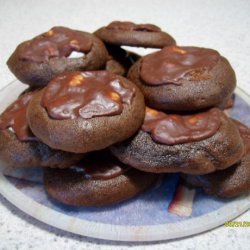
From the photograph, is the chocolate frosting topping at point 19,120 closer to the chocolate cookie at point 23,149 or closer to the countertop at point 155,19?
the chocolate cookie at point 23,149

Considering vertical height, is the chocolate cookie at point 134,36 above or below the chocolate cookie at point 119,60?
above

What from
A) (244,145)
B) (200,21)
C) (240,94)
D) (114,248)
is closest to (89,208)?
(114,248)

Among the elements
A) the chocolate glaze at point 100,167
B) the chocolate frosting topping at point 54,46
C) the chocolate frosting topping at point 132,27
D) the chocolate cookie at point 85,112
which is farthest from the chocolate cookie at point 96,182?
the chocolate frosting topping at point 132,27

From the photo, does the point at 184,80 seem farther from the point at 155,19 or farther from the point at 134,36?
the point at 155,19

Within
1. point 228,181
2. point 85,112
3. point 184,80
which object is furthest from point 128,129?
point 228,181

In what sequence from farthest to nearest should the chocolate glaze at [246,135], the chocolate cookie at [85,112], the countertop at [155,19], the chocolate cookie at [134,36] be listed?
1. the countertop at [155,19]
2. the chocolate cookie at [134,36]
3. the chocolate glaze at [246,135]
4. the chocolate cookie at [85,112]

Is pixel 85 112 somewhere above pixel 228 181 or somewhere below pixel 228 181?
above

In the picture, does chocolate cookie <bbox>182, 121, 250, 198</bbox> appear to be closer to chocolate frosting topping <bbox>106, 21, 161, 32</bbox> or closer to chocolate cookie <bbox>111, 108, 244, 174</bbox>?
chocolate cookie <bbox>111, 108, 244, 174</bbox>
